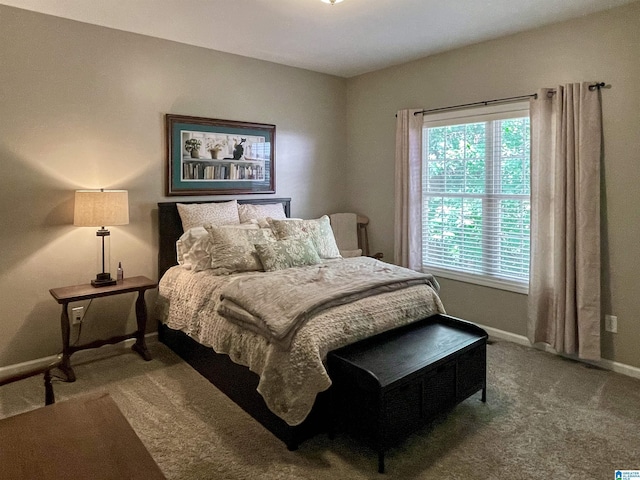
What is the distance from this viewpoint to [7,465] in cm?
126

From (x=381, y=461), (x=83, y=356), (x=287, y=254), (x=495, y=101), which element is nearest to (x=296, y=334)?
(x=381, y=461)

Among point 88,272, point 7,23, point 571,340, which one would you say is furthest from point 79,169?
point 571,340

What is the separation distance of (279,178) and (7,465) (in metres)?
3.61

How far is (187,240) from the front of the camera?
11.5 ft

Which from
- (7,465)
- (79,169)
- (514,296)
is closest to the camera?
(7,465)

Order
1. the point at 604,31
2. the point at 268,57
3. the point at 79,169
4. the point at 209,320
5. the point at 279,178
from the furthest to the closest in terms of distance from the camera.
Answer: the point at 279,178 < the point at 268,57 < the point at 79,169 < the point at 604,31 < the point at 209,320

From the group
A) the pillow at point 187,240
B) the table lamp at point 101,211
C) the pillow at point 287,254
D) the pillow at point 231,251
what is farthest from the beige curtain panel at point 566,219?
the table lamp at point 101,211

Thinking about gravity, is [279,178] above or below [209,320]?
above

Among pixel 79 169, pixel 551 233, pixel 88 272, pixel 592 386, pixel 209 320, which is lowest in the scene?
pixel 592 386

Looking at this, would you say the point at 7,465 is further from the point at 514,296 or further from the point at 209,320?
the point at 514,296

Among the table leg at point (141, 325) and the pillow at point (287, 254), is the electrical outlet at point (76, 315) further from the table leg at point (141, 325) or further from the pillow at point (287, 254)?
the pillow at point (287, 254)

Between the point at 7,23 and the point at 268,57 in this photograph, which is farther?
the point at 268,57

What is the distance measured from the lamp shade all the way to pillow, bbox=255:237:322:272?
109 centimetres

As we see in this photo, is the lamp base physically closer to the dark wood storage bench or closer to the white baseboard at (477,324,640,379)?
the dark wood storage bench
